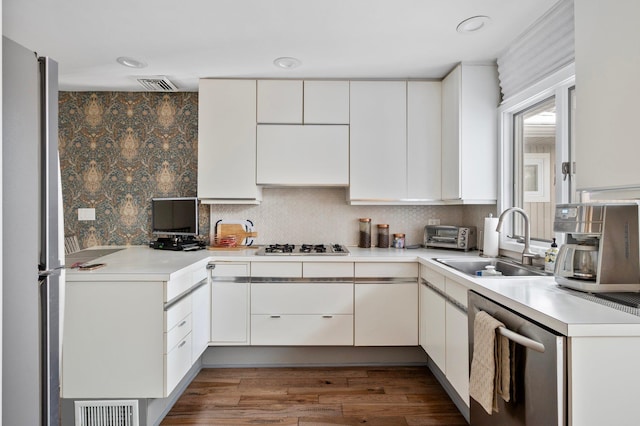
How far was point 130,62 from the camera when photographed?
269cm

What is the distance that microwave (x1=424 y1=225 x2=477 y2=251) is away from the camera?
3.00 metres

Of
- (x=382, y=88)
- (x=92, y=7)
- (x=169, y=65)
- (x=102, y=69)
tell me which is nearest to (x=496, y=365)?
(x=382, y=88)

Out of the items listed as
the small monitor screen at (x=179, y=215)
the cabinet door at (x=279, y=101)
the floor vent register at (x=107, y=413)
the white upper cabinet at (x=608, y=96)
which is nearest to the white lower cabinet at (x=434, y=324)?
the white upper cabinet at (x=608, y=96)

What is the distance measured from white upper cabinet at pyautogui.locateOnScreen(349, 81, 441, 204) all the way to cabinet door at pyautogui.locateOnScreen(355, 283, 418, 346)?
0.80 meters

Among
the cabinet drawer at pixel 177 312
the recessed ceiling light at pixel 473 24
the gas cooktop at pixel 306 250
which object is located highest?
the recessed ceiling light at pixel 473 24

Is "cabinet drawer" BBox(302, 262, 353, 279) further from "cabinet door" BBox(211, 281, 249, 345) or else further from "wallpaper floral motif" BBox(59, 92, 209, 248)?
"wallpaper floral motif" BBox(59, 92, 209, 248)

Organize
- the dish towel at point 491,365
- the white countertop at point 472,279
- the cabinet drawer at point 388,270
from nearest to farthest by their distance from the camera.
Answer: the white countertop at point 472,279, the dish towel at point 491,365, the cabinet drawer at point 388,270

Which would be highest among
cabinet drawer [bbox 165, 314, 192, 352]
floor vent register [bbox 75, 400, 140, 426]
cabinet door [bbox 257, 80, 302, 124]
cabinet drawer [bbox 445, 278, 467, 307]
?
cabinet door [bbox 257, 80, 302, 124]

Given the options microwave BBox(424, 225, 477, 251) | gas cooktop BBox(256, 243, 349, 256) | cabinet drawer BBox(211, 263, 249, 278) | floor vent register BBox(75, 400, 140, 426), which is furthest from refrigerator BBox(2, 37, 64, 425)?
microwave BBox(424, 225, 477, 251)

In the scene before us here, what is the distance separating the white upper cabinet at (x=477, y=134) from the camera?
274cm

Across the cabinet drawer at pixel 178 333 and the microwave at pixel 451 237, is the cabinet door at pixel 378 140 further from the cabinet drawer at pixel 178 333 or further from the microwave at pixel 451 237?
the cabinet drawer at pixel 178 333

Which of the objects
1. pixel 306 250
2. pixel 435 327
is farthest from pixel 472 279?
pixel 306 250

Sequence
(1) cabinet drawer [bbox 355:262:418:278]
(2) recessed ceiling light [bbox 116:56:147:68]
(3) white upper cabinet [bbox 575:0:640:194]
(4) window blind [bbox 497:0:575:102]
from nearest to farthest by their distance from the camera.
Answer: (3) white upper cabinet [bbox 575:0:640:194]
(4) window blind [bbox 497:0:575:102]
(2) recessed ceiling light [bbox 116:56:147:68]
(1) cabinet drawer [bbox 355:262:418:278]

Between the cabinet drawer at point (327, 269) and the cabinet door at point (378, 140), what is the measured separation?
62 centimetres
